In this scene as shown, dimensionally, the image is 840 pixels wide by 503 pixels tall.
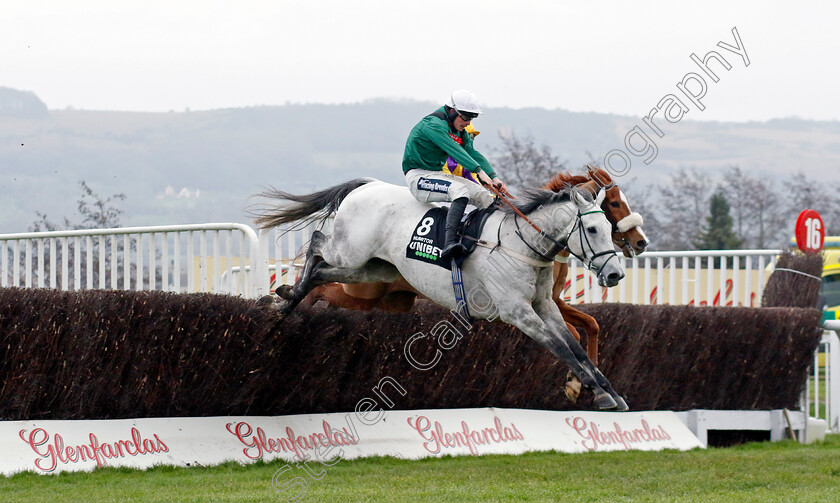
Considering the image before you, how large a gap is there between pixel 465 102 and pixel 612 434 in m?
3.43

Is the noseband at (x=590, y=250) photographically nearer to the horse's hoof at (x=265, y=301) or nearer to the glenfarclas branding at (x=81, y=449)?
the horse's hoof at (x=265, y=301)

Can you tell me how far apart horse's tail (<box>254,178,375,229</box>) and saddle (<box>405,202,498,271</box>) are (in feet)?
3.47

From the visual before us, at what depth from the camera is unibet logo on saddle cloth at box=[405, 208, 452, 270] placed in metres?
6.94

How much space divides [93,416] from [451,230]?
8.83 ft

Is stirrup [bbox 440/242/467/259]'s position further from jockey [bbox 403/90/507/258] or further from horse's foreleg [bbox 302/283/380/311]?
horse's foreleg [bbox 302/283/380/311]

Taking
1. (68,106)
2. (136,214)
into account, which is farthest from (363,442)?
(68,106)

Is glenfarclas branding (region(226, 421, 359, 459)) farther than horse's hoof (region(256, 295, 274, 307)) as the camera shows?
No

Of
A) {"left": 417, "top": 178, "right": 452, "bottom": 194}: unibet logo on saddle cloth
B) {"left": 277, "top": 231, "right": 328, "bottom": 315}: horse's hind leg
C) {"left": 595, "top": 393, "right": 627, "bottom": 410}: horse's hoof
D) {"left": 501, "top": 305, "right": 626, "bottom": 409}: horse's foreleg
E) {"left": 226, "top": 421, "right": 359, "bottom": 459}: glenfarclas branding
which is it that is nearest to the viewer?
{"left": 595, "top": 393, "right": 627, "bottom": 410}: horse's hoof

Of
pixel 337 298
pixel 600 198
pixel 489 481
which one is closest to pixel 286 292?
pixel 337 298

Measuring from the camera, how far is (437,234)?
276 inches

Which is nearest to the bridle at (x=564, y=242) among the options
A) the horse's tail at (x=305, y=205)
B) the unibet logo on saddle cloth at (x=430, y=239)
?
Answer: the unibet logo on saddle cloth at (x=430, y=239)

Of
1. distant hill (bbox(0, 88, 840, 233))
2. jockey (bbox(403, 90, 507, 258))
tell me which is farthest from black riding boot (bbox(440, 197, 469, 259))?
distant hill (bbox(0, 88, 840, 233))

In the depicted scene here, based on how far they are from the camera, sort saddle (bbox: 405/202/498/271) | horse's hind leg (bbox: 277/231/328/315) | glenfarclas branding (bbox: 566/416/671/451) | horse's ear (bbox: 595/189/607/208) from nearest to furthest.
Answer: horse's ear (bbox: 595/189/607/208) < saddle (bbox: 405/202/498/271) < horse's hind leg (bbox: 277/231/328/315) < glenfarclas branding (bbox: 566/416/671/451)

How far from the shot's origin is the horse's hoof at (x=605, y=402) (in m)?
6.28
